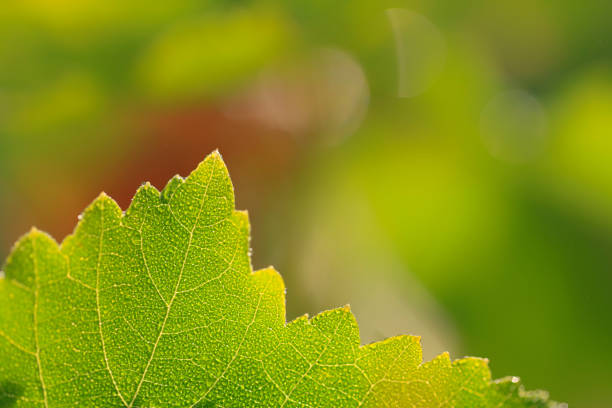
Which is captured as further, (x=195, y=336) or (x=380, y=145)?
(x=380, y=145)

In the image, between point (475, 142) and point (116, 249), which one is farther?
point (475, 142)

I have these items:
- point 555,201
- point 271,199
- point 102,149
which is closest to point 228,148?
point 271,199

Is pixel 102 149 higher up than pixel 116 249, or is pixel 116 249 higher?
pixel 102 149

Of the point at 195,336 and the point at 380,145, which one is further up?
the point at 380,145

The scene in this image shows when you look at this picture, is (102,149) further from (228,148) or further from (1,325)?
(1,325)

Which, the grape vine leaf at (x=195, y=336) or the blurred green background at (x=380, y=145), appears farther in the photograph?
the blurred green background at (x=380, y=145)
